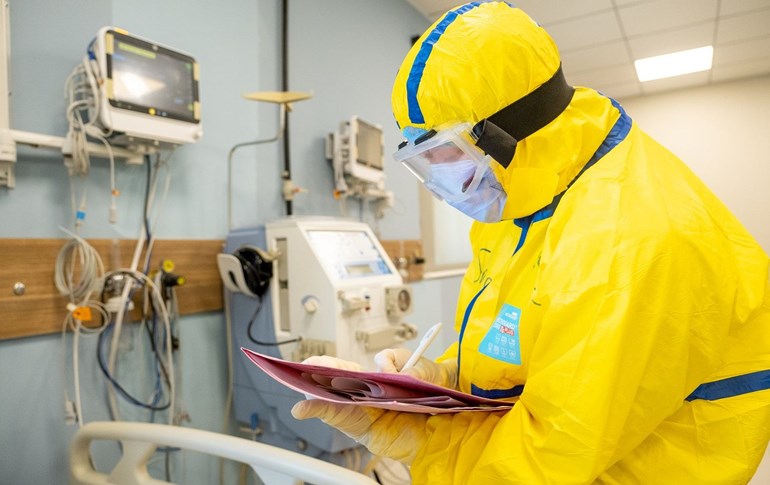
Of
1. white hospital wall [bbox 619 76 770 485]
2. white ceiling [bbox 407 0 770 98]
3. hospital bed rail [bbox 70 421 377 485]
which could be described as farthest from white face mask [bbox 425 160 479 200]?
white hospital wall [bbox 619 76 770 485]

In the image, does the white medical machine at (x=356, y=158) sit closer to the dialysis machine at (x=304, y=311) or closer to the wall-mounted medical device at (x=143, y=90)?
the dialysis machine at (x=304, y=311)

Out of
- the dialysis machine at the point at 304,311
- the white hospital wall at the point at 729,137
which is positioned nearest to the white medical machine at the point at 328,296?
the dialysis machine at the point at 304,311

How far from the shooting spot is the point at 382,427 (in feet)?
3.09

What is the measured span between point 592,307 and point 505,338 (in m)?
0.19

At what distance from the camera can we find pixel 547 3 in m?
3.22

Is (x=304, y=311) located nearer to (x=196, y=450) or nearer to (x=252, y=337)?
(x=252, y=337)

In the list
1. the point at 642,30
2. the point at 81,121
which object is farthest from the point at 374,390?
the point at 642,30

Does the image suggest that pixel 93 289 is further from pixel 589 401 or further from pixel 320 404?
pixel 589 401

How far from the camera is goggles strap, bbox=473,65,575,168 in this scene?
0.82 meters

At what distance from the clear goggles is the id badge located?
0.23m

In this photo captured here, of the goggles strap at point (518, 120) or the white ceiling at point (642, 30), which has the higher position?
the white ceiling at point (642, 30)

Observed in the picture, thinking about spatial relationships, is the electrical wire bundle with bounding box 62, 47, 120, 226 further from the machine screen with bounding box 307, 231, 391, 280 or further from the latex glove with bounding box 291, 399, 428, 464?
the latex glove with bounding box 291, 399, 428, 464

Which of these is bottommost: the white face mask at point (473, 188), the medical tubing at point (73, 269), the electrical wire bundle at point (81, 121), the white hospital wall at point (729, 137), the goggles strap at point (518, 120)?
the medical tubing at point (73, 269)

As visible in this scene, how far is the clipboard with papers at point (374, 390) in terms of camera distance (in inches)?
28.5
